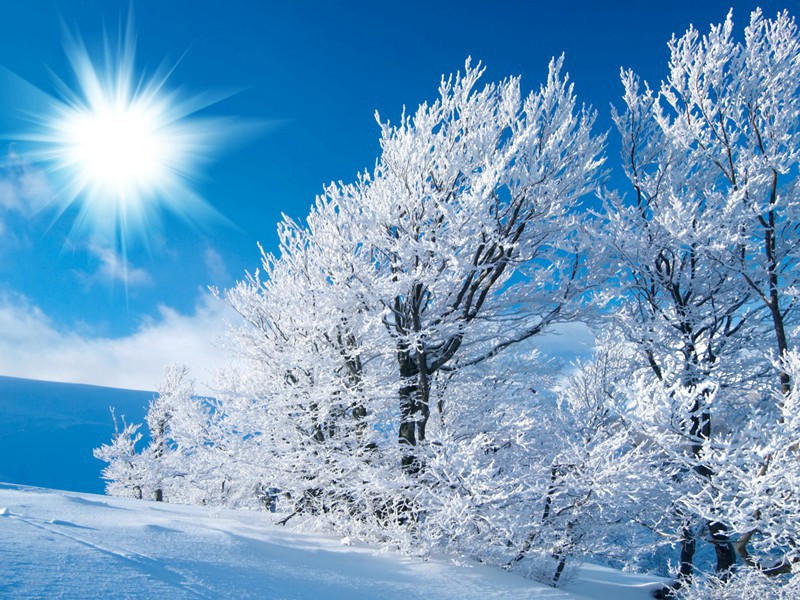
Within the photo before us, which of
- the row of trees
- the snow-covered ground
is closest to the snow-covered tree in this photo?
the row of trees

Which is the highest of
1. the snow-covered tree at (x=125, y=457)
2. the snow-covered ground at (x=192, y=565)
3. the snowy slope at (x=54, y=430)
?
the snowy slope at (x=54, y=430)

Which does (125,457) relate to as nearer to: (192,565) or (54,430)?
(54,430)

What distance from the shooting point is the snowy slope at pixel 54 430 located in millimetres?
36250

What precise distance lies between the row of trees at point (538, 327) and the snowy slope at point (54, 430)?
113ft

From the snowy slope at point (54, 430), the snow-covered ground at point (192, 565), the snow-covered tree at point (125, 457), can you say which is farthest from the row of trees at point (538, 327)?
the snowy slope at point (54, 430)

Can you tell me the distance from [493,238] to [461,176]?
130cm

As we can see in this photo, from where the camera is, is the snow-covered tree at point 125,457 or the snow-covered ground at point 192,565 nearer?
the snow-covered ground at point 192,565

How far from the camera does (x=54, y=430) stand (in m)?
41.3

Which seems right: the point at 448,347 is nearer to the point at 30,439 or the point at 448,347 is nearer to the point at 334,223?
the point at 334,223

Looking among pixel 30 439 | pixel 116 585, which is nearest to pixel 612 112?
pixel 116 585

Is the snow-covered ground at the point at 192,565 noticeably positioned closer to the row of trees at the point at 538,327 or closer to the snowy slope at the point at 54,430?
the row of trees at the point at 538,327

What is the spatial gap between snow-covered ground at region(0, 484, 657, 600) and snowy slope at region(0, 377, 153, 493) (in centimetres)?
3538

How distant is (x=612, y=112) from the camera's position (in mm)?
8781

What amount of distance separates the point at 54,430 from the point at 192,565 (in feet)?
163
